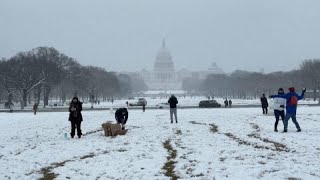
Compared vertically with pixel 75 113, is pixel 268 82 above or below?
above

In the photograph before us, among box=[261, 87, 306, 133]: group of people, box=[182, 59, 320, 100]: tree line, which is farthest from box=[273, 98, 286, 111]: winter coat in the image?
Answer: box=[182, 59, 320, 100]: tree line

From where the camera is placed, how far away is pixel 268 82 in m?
120

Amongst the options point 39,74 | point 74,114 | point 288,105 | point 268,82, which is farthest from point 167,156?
point 268,82

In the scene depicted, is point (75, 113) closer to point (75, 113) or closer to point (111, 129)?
point (75, 113)

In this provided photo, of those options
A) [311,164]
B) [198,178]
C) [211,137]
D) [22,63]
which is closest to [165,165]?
[198,178]

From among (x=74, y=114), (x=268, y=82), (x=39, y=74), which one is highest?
(x=39, y=74)

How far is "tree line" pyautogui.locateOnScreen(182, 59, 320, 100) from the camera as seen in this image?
9132 cm

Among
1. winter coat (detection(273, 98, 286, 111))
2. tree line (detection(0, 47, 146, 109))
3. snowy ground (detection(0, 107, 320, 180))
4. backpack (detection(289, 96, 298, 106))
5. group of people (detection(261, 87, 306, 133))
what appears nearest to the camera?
snowy ground (detection(0, 107, 320, 180))

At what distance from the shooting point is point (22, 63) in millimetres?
79688

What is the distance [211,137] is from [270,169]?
758 centimetres

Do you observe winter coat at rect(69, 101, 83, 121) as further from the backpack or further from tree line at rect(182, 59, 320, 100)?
tree line at rect(182, 59, 320, 100)

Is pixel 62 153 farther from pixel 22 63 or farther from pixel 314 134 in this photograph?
pixel 22 63

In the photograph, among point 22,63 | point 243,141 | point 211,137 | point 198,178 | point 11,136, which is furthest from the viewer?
point 22,63

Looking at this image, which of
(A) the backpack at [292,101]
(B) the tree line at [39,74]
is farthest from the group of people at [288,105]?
(B) the tree line at [39,74]
